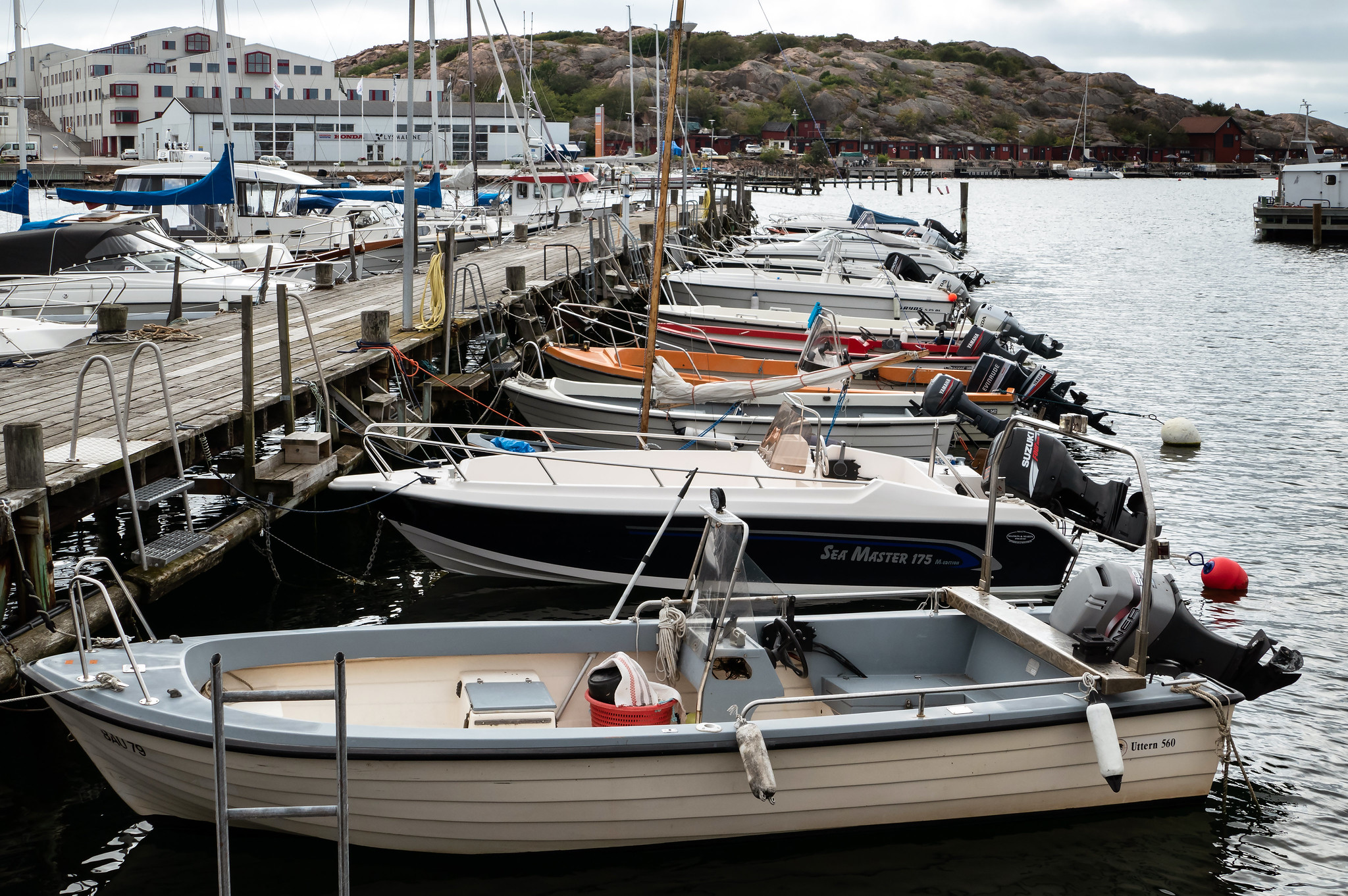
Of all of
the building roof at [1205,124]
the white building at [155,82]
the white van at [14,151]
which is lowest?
the white van at [14,151]

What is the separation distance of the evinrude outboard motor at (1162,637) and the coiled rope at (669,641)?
7.71ft

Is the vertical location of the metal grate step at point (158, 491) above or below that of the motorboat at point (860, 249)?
below

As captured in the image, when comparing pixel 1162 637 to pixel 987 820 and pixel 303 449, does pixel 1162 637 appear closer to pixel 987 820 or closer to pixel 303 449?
pixel 987 820

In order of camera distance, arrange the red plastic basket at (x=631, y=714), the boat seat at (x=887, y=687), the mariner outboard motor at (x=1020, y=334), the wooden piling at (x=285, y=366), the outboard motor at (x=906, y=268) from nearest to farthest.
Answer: the red plastic basket at (x=631, y=714)
the boat seat at (x=887, y=687)
the wooden piling at (x=285, y=366)
the mariner outboard motor at (x=1020, y=334)
the outboard motor at (x=906, y=268)

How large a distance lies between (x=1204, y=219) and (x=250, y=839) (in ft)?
306

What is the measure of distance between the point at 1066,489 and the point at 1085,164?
18749 centimetres

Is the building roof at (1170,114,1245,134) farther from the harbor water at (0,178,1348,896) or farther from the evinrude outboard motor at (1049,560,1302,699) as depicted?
the evinrude outboard motor at (1049,560,1302,699)

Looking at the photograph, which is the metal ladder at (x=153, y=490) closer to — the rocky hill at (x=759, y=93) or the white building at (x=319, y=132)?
the white building at (x=319, y=132)

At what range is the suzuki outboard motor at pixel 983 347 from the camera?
1759cm

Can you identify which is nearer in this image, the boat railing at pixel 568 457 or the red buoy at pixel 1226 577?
the boat railing at pixel 568 457

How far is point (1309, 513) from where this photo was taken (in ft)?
48.2

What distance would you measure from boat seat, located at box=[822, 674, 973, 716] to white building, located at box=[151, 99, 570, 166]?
6927cm

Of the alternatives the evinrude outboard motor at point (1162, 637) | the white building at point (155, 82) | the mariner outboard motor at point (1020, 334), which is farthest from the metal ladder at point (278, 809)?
the white building at point (155, 82)

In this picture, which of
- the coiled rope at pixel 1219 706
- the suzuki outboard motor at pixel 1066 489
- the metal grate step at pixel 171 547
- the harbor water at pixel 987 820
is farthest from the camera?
the metal grate step at pixel 171 547
